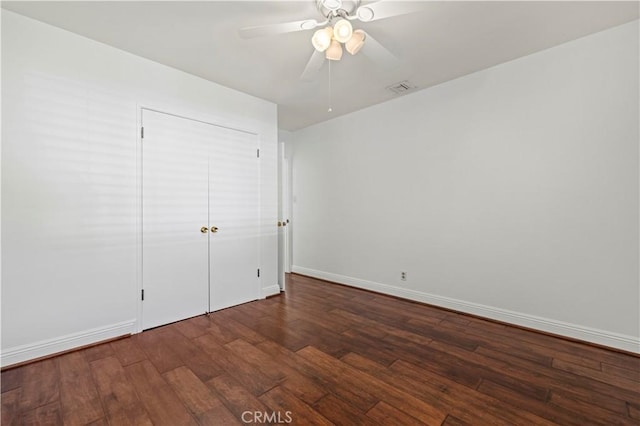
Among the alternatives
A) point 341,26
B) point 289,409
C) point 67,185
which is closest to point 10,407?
point 67,185

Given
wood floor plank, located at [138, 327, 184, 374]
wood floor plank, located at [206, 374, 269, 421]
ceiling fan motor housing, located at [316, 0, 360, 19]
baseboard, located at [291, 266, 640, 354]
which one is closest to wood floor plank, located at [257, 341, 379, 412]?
wood floor plank, located at [206, 374, 269, 421]

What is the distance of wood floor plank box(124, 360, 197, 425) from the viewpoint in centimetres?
154

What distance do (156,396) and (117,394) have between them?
0.87ft

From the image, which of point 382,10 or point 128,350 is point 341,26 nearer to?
point 382,10

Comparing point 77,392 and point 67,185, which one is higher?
point 67,185

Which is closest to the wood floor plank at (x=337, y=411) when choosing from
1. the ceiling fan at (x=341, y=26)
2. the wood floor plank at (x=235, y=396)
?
the wood floor plank at (x=235, y=396)

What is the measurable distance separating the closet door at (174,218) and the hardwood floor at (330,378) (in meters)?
0.30

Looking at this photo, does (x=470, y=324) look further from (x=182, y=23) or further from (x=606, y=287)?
(x=182, y=23)

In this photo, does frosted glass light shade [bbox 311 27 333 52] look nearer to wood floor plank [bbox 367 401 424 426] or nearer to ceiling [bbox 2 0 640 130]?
ceiling [bbox 2 0 640 130]

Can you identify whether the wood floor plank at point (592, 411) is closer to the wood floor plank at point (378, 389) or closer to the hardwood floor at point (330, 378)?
the hardwood floor at point (330, 378)

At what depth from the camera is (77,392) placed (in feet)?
5.82

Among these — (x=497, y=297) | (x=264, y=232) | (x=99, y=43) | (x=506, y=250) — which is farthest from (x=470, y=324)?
(x=99, y=43)

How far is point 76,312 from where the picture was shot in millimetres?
2316

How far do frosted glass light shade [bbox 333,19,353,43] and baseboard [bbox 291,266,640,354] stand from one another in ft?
9.56
